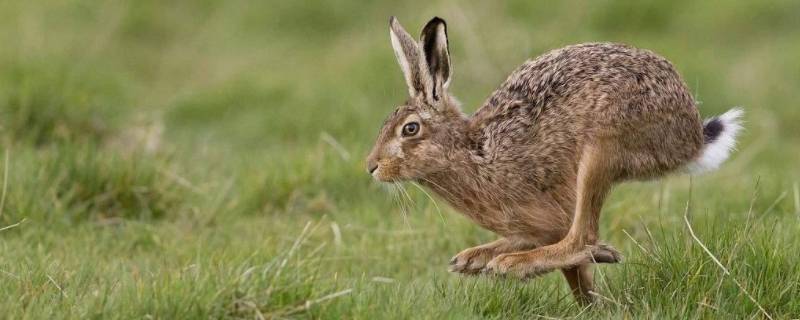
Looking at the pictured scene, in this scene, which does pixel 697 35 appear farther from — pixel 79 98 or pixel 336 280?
pixel 336 280

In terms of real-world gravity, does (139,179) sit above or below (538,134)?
below

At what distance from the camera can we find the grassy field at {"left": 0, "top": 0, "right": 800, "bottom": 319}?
179 inches

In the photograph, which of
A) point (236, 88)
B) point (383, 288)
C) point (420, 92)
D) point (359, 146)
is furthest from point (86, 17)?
point (383, 288)

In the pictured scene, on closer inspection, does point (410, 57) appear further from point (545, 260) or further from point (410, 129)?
point (545, 260)

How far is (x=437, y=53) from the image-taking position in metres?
5.20

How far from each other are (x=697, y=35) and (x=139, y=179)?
5.42 m

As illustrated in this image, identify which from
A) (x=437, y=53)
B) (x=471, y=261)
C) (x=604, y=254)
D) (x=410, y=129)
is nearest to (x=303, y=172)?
(x=410, y=129)

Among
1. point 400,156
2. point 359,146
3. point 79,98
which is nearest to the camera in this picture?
point 400,156

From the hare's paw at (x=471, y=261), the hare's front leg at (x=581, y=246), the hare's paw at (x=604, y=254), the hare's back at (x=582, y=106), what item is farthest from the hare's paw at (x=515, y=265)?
the hare's back at (x=582, y=106)

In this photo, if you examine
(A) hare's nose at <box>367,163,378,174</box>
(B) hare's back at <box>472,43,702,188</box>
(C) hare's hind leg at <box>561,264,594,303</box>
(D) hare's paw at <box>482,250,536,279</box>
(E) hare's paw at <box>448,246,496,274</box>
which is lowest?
(C) hare's hind leg at <box>561,264,594,303</box>

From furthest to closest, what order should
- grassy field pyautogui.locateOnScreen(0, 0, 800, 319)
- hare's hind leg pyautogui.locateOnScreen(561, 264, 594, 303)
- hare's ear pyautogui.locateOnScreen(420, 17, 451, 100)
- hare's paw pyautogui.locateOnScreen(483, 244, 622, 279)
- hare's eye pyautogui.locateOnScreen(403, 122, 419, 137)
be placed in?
hare's eye pyautogui.locateOnScreen(403, 122, 419, 137), hare's ear pyautogui.locateOnScreen(420, 17, 451, 100), hare's hind leg pyautogui.locateOnScreen(561, 264, 594, 303), hare's paw pyautogui.locateOnScreen(483, 244, 622, 279), grassy field pyautogui.locateOnScreen(0, 0, 800, 319)

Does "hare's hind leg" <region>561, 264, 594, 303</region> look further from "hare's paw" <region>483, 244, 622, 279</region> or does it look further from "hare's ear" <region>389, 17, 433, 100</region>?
"hare's ear" <region>389, 17, 433, 100</region>

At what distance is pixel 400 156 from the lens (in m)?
5.14

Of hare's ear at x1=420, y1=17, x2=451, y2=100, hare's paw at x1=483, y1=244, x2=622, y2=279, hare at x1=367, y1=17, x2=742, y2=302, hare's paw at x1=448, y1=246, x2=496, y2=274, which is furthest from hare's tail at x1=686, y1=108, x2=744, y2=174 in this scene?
hare's ear at x1=420, y1=17, x2=451, y2=100
